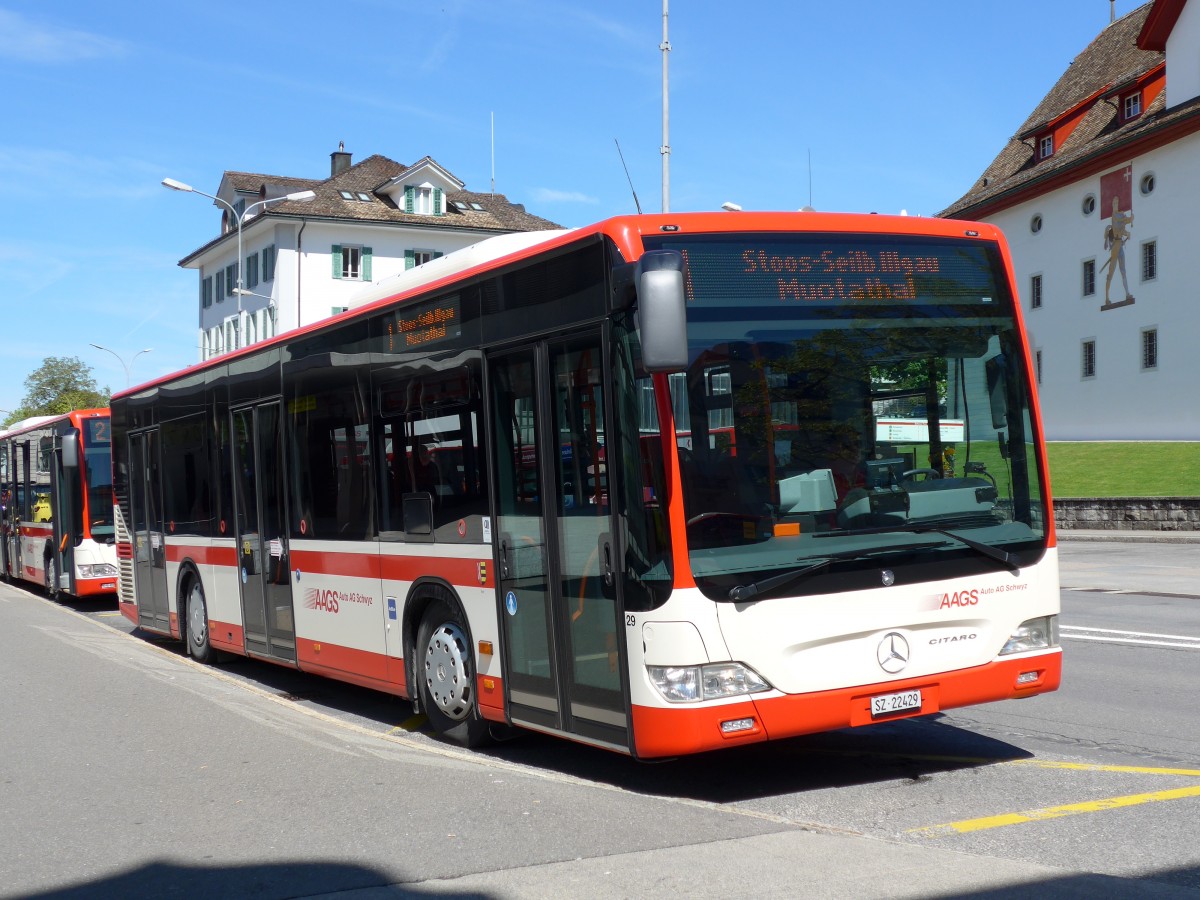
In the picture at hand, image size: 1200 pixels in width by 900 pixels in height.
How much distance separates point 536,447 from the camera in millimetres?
7773

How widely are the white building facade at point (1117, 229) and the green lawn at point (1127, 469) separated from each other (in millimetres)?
3184

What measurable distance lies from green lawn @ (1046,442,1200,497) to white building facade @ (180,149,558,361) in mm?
32273

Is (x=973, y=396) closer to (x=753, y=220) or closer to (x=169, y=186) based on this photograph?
(x=753, y=220)

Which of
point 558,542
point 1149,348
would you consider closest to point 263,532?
point 558,542

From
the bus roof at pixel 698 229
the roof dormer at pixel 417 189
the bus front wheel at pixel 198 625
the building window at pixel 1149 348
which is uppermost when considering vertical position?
the roof dormer at pixel 417 189

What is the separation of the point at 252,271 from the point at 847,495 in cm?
6693

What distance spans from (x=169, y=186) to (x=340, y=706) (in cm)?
3376

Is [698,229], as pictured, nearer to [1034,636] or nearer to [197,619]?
[1034,636]

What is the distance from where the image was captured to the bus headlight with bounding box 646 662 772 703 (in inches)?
263

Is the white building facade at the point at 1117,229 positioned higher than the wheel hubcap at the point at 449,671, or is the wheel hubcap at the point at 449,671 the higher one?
the white building facade at the point at 1117,229

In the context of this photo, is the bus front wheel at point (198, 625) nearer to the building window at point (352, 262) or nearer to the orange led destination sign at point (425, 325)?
the orange led destination sign at point (425, 325)

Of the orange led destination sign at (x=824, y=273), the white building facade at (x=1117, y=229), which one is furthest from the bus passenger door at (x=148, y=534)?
the white building facade at (x=1117, y=229)

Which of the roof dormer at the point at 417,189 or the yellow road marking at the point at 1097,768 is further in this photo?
the roof dormer at the point at 417,189

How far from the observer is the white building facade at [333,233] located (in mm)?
66562
